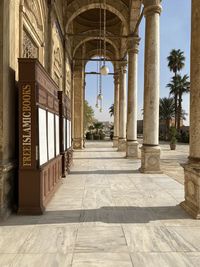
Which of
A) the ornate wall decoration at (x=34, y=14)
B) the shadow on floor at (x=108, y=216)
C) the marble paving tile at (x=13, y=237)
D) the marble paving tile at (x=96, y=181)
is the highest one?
the ornate wall decoration at (x=34, y=14)

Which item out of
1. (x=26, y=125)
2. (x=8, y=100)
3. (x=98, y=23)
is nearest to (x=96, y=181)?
(x=26, y=125)

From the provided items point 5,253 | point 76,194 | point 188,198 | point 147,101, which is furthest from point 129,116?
point 5,253

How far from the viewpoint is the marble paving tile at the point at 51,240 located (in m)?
4.34

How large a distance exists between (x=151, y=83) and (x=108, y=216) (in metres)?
7.11

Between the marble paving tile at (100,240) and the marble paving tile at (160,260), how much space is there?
0.31 meters

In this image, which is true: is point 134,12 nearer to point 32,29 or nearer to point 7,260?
point 32,29

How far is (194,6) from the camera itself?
20.7 ft

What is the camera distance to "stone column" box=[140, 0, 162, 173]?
11.8 m

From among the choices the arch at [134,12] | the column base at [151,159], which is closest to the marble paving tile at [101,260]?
the column base at [151,159]

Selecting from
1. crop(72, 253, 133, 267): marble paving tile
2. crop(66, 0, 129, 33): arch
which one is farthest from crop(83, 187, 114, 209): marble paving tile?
crop(66, 0, 129, 33): arch

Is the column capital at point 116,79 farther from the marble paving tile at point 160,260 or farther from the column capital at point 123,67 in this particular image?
the marble paving tile at point 160,260

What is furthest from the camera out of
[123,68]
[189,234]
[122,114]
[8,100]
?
[123,68]

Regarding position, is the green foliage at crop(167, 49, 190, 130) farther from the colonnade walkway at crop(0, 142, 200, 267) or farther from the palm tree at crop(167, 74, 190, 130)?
the colonnade walkway at crop(0, 142, 200, 267)

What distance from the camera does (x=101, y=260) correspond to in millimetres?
3979
